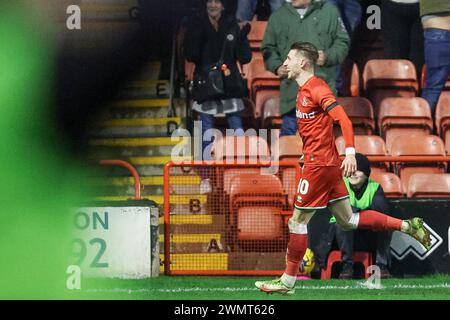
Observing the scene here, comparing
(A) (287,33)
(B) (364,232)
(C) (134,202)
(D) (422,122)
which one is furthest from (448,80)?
(C) (134,202)

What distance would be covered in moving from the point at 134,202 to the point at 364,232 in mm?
1968

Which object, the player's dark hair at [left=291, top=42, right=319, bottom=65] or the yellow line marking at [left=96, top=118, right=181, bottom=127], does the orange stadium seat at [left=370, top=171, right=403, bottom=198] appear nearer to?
the yellow line marking at [left=96, top=118, right=181, bottom=127]

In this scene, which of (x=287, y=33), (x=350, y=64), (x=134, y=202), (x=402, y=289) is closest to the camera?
(x=402, y=289)

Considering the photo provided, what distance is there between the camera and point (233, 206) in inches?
464

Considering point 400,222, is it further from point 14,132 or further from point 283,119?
point 14,132

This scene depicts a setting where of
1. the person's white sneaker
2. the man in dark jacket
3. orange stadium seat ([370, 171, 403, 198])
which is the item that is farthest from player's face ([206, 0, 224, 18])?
the man in dark jacket

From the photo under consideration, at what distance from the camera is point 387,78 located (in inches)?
545

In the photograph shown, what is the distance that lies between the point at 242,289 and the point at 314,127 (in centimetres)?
157

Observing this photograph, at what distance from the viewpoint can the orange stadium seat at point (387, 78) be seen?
13.8 meters

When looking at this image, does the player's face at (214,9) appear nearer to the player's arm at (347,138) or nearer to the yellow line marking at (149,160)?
the yellow line marking at (149,160)

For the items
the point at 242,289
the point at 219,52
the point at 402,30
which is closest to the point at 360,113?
the point at 402,30

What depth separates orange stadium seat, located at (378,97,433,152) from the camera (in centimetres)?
1330

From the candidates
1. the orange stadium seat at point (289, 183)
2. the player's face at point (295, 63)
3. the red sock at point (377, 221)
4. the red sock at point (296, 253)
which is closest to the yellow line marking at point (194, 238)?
the orange stadium seat at point (289, 183)

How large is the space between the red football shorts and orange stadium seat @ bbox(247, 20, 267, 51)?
5.01 m
